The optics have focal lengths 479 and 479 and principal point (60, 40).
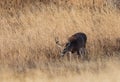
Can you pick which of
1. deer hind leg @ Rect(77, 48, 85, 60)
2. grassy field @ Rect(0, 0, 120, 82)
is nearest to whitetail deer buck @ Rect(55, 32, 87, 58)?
deer hind leg @ Rect(77, 48, 85, 60)

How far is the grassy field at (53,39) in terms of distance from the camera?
28.2ft

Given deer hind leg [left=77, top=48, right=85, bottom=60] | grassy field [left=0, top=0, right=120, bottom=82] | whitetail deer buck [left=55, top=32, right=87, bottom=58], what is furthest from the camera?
whitetail deer buck [left=55, top=32, right=87, bottom=58]

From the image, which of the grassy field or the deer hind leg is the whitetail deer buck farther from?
the grassy field

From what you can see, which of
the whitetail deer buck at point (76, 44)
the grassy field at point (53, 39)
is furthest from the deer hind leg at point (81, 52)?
the grassy field at point (53, 39)

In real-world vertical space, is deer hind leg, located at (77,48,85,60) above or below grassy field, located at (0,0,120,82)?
below

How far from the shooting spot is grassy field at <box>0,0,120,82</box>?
28.2ft

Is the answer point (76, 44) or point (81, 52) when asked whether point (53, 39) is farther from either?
point (81, 52)

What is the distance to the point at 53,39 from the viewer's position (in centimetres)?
1162

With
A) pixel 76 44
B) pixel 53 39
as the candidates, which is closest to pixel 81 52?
pixel 76 44

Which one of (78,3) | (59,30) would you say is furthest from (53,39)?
(78,3)

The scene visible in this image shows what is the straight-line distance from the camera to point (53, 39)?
11.6 metres

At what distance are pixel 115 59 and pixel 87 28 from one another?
2.70 m

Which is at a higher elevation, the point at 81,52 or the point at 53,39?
the point at 53,39

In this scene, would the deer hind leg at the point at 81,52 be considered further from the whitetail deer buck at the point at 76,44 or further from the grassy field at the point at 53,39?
the grassy field at the point at 53,39
